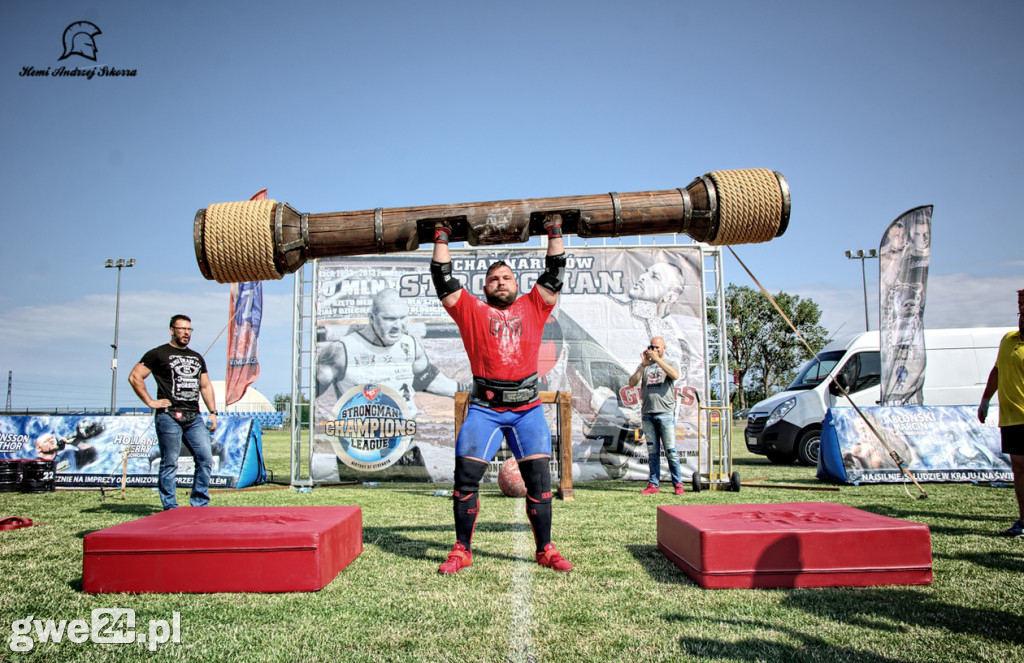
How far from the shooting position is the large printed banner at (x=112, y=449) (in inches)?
341

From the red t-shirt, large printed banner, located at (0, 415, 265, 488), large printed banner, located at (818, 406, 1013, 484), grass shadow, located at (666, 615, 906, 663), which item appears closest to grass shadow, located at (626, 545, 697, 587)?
grass shadow, located at (666, 615, 906, 663)

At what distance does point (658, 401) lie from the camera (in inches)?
304

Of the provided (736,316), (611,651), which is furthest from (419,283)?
(736,316)

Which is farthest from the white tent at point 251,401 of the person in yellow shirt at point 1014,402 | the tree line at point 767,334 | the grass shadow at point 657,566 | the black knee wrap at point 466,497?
the person in yellow shirt at point 1014,402

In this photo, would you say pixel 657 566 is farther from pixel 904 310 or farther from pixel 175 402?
pixel 904 310

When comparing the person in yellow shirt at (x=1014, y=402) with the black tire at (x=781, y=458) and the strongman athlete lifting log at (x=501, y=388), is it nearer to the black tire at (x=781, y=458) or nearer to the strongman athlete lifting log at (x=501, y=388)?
the strongman athlete lifting log at (x=501, y=388)

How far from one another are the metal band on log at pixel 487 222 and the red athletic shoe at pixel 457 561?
1943 millimetres

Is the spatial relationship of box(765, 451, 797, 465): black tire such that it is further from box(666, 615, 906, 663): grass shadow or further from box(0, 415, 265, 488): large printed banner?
box(666, 615, 906, 663): grass shadow

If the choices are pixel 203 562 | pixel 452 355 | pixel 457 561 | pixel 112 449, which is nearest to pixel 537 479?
pixel 457 561

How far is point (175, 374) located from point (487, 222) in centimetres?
387

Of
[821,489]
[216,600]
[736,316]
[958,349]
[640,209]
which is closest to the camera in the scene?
[216,600]

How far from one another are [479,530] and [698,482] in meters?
3.71

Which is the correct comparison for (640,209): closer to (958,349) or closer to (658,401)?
(658,401)

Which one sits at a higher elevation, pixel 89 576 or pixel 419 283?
pixel 419 283
